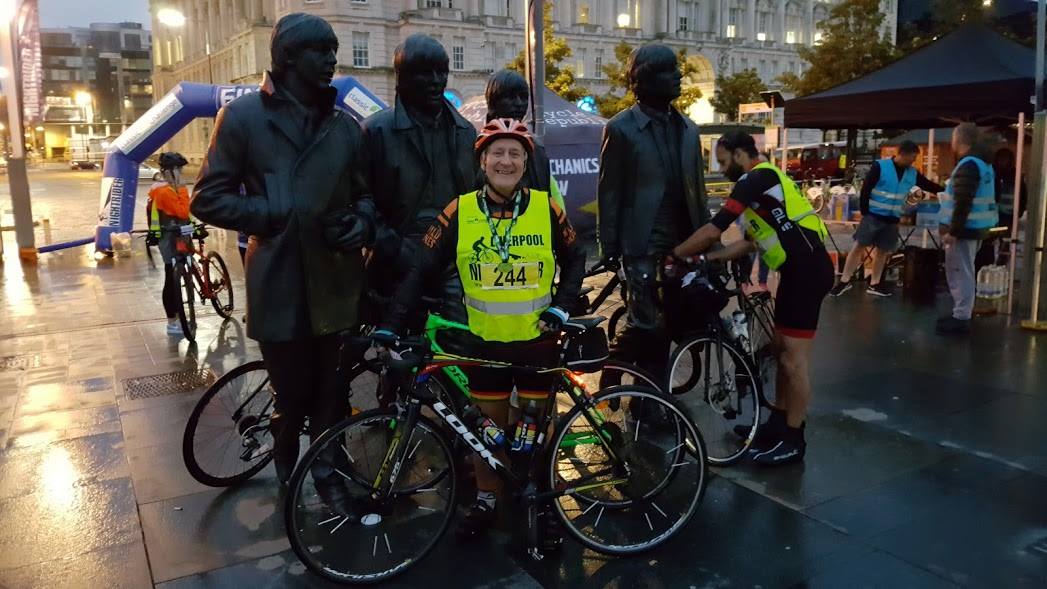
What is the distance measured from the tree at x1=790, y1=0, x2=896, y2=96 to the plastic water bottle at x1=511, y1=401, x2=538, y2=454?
1189 inches

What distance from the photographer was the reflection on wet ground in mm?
3521

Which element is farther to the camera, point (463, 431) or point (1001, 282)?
point (1001, 282)

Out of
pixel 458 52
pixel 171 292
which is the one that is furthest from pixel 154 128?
pixel 458 52

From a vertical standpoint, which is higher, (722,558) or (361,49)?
(361,49)

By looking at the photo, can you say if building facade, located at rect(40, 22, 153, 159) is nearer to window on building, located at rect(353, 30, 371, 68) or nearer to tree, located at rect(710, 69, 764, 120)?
window on building, located at rect(353, 30, 371, 68)

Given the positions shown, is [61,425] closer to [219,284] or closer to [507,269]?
[219,284]

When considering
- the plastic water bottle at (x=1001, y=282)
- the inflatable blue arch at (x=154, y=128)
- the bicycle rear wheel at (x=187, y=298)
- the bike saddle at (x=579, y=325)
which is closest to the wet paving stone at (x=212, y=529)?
the bike saddle at (x=579, y=325)

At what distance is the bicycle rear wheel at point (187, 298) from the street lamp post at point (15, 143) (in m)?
8.17

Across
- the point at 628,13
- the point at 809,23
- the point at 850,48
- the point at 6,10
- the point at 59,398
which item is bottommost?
the point at 59,398

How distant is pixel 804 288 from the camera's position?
4504mm

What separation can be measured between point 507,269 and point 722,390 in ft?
6.40

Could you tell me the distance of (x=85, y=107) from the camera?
379 feet

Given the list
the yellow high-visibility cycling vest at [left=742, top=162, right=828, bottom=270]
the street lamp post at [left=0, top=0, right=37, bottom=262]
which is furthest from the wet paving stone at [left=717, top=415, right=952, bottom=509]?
the street lamp post at [left=0, top=0, right=37, bottom=262]

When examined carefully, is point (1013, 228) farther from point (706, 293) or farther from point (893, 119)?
point (706, 293)
